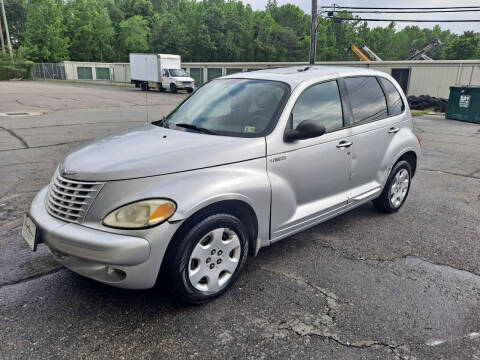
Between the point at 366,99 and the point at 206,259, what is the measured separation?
2631 mm

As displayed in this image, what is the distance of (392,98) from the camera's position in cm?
463

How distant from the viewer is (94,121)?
13.0 m

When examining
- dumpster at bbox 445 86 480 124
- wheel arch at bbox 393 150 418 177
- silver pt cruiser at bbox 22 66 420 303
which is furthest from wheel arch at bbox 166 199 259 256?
dumpster at bbox 445 86 480 124

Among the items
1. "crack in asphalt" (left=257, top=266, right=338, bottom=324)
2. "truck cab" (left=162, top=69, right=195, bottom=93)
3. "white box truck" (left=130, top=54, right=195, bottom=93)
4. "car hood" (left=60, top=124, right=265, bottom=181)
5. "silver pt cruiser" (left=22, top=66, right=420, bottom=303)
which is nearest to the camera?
"silver pt cruiser" (left=22, top=66, right=420, bottom=303)

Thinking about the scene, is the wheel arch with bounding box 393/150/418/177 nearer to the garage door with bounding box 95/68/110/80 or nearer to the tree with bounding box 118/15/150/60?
the garage door with bounding box 95/68/110/80

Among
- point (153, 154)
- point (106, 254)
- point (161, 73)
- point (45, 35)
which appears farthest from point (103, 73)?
point (106, 254)

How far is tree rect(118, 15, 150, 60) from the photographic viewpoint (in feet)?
246

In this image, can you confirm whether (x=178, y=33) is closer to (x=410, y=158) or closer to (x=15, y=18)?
(x=15, y=18)

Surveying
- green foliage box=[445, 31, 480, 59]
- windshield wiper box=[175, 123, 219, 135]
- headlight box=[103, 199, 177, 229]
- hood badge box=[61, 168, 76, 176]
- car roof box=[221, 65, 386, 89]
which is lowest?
headlight box=[103, 199, 177, 229]

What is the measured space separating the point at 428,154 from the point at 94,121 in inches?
406

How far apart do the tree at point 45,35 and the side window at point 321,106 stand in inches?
2856

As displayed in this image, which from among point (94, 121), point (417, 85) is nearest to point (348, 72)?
point (94, 121)

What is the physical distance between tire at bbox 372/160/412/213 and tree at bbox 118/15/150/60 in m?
78.4

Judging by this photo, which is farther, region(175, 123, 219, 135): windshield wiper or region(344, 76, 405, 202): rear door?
region(344, 76, 405, 202): rear door
